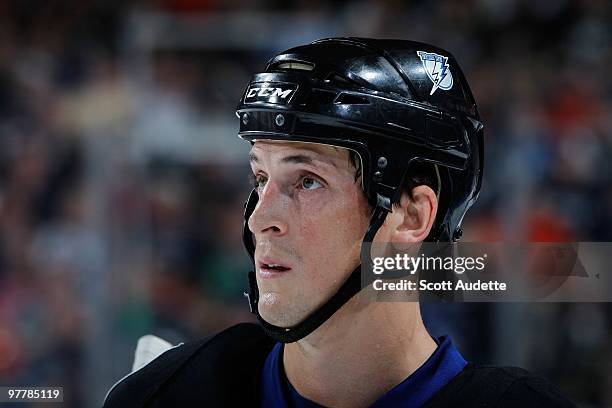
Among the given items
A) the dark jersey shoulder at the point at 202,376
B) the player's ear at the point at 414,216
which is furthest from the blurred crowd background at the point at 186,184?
the player's ear at the point at 414,216

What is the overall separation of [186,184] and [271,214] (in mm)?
2618

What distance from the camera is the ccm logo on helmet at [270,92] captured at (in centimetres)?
191

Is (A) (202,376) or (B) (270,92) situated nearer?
(B) (270,92)

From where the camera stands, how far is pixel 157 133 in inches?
178

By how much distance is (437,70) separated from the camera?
78.9 inches

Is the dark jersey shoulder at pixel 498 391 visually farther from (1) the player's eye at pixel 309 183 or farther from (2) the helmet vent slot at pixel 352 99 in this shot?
(2) the helmet vent slot at pixel 352 99

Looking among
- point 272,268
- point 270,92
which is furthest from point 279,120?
point 272,268

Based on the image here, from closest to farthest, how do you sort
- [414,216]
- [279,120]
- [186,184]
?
[279,120]
[414,216]
[186,184]

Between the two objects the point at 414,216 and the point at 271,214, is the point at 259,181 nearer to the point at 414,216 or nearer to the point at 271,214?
the point at 271,214

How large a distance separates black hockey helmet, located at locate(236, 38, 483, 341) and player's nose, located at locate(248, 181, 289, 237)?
103mm

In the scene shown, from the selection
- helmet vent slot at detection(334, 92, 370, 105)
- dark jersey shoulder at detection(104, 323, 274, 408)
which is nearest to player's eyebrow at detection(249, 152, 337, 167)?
helmet vent slot at detection(334, 92, 370, 105)

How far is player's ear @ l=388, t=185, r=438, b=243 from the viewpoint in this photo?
1.97 m

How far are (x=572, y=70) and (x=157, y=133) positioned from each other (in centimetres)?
197

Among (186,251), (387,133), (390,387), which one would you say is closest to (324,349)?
(390,387)
